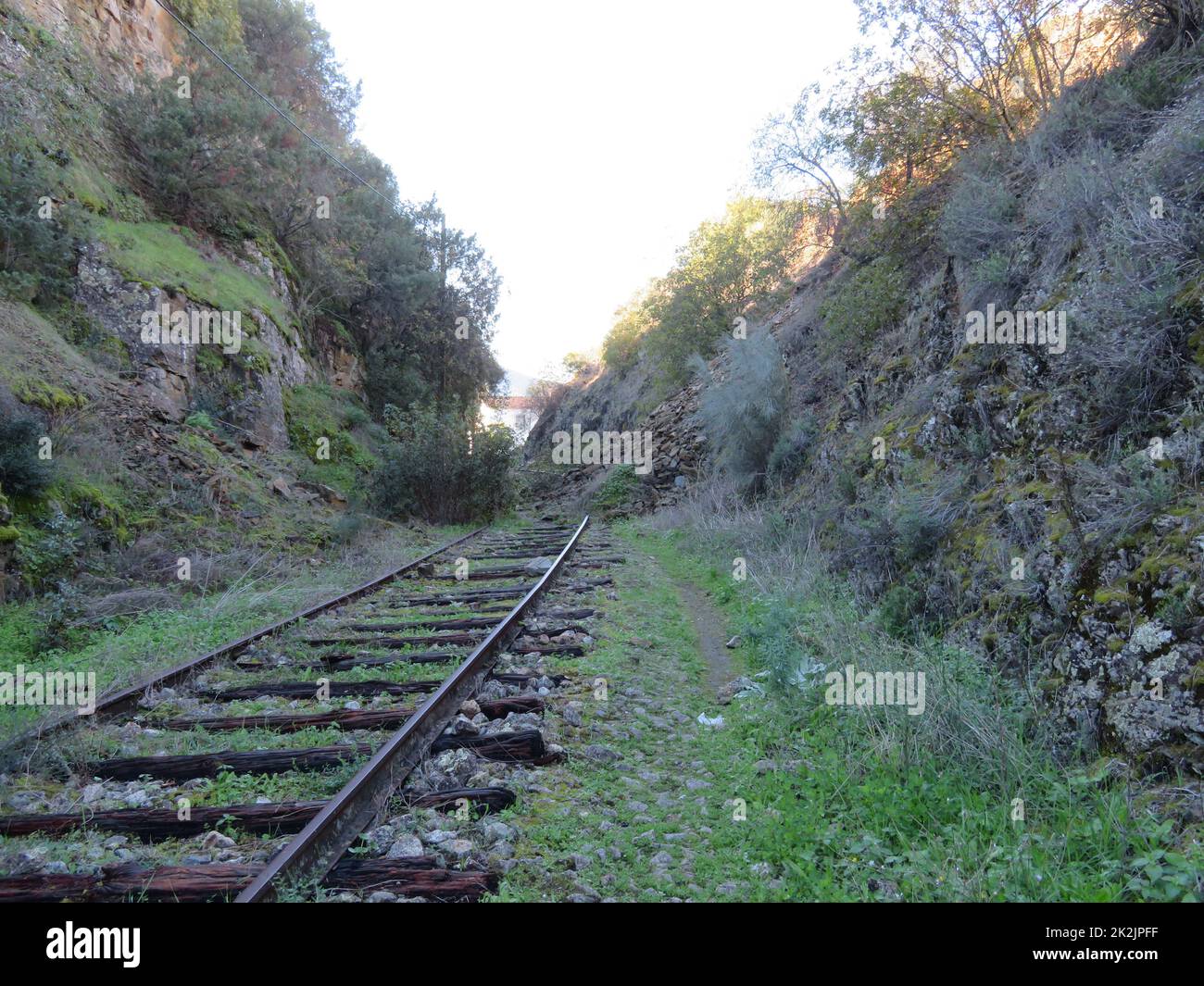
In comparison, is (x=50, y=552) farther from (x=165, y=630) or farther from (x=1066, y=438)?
(x=1066, y=438)

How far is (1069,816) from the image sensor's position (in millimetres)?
3250

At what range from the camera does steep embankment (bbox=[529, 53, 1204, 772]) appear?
383cm

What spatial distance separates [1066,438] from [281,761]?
5.90m

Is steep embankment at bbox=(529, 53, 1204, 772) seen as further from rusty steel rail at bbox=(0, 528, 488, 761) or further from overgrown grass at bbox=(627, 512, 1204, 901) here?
rusty steel rail at bbox=(0, 528, 488, 761)

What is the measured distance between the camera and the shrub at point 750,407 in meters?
14.1

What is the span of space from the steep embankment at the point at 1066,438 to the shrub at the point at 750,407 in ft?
11.1

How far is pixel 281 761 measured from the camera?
4.15m

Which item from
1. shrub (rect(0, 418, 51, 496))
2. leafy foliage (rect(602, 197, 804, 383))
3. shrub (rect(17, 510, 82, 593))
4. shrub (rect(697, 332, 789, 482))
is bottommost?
shrub (rect(17, 510, 82, 593))

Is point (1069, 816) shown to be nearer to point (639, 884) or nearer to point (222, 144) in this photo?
point (639, 884)

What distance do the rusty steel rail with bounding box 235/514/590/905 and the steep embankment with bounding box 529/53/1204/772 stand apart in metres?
3.66

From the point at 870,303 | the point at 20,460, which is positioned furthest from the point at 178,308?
the point at 870,303

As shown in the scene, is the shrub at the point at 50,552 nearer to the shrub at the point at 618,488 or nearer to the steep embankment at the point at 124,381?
the steep embankment at the point at 124,381

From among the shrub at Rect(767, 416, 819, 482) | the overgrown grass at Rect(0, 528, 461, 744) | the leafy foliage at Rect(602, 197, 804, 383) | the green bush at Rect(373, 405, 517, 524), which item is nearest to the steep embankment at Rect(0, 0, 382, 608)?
the overgrown grass at Rect(0, 528, 461, 744)

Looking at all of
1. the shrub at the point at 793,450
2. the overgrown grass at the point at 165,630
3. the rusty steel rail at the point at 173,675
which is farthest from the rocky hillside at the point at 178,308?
the shrub at the point at 793,450
